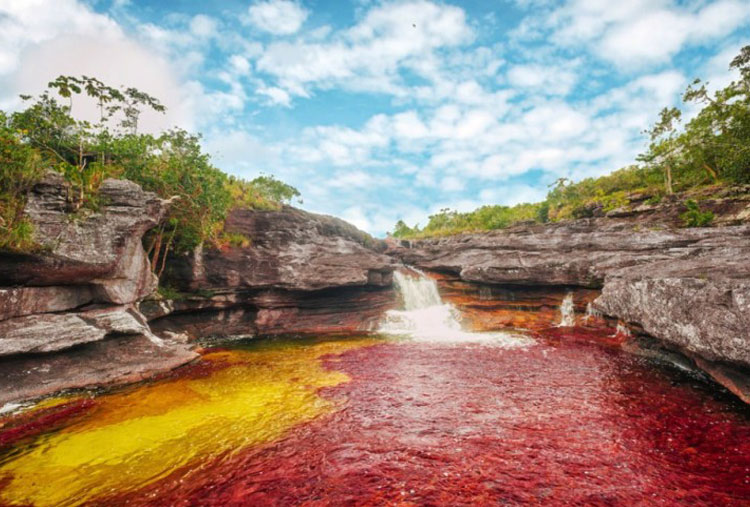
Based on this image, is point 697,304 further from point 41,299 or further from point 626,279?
point 41,299

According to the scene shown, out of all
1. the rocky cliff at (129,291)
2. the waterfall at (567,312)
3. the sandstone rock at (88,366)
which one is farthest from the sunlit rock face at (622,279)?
the sandstone rock at (88,366)

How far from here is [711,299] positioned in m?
8.83

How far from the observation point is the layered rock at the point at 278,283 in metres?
21.7

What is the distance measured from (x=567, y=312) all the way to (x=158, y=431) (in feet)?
80.5

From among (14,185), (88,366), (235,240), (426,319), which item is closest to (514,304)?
(426,319)

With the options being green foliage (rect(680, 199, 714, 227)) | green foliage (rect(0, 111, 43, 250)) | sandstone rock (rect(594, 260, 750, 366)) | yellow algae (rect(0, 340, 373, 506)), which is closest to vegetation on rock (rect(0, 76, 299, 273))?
green foliage (rect(0, 111, 43, 250))

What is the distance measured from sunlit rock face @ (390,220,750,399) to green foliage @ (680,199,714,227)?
1.53m

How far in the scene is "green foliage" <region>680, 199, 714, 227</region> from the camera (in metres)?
21.8

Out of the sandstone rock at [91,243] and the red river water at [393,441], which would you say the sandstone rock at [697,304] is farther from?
the sandstone rock at [91,243]

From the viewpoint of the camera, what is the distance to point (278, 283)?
77.1 feet

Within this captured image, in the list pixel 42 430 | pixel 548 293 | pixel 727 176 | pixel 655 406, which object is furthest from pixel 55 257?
pixel 727 176

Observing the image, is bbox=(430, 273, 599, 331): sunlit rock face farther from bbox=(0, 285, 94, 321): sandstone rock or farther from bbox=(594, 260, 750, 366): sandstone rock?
bbox=(0, 285, 94, 321): sandstone rock

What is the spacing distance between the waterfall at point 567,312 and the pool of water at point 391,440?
9898 mm

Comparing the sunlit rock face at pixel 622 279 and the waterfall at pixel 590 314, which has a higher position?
the sunlit rock face at pixel 622 279
